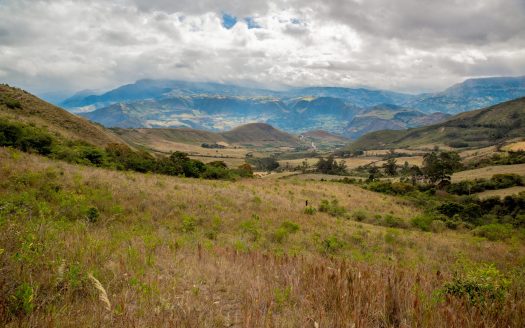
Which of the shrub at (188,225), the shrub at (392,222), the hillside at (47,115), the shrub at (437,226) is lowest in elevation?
the shrub at (437,226)

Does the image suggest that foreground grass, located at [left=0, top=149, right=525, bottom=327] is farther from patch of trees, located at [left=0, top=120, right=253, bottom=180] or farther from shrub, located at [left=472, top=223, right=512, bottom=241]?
patch of trees, located at [left=0, top=120, right=253, bottom=180]

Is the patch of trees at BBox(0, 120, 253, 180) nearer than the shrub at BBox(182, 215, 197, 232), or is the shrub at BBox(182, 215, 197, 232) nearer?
the shrub at BBox(182, 215, 197, 232)

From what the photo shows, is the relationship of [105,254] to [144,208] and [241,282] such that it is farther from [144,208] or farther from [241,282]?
[144,208]

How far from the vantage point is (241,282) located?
16.7 ft

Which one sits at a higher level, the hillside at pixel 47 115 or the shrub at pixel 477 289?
the hillside at pixel 47 115

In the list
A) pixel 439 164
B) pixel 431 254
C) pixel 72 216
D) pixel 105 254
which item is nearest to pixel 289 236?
pixel 431 254

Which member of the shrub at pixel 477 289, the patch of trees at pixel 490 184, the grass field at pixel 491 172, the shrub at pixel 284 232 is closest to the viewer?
the shrub at pixel 477 289

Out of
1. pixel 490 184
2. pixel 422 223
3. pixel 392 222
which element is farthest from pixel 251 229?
pixel 490 184

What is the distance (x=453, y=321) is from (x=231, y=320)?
8.41ft

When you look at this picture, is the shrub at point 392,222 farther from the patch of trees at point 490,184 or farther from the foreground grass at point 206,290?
the patch of trees at point 490,184

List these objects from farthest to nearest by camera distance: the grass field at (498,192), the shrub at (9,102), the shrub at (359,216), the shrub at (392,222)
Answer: the shrub at (9,102) < the grass field at (498,192) < the shrub at (359,216) < the shrub at (392,222)

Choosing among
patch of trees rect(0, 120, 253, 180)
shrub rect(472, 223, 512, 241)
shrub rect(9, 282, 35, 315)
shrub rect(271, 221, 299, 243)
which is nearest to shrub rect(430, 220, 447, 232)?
shrub rect(472, 223, 512, 241)

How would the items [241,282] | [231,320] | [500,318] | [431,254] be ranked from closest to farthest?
[500,318] < [231,320] < [241,282] < [431,254]

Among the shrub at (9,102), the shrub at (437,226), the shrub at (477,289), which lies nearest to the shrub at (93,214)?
the shrub at (477,289)
